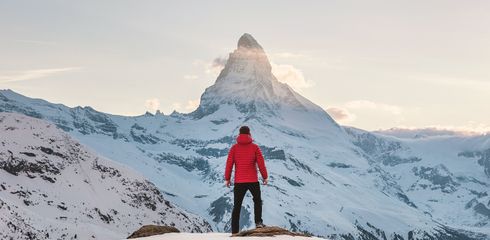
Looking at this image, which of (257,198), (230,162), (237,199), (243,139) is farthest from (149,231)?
(243,139)

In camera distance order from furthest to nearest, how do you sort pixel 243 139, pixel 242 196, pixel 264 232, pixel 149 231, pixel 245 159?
1. pixel 149 231
2. pixel 242 196
3. pixel 245 159
4. pixel 243 139
5. pixel 264 232

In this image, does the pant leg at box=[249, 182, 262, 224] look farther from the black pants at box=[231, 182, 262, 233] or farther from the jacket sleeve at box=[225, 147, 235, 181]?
the jacket sleeve at box=[225, 147, 235, 181]

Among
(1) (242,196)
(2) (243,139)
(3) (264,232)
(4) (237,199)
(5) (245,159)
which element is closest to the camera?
(3) (264,232)

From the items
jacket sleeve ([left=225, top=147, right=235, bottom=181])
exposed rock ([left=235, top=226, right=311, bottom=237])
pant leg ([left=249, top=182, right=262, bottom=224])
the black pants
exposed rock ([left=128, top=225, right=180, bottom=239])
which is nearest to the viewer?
exposed rock ([left=235, top=226, right=311, bottom=237])

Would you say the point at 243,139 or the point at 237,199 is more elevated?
the point at 243,139

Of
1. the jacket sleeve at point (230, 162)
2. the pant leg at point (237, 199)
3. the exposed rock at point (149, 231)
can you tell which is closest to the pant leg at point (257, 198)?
the pant leg at point (237, 199)

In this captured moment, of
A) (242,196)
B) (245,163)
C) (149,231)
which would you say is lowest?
(149,231)

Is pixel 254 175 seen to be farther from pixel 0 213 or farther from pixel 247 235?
pixel 0 213

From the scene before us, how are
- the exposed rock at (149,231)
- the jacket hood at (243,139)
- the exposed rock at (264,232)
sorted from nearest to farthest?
the exposed rock at (264,232) → the jacket hood at (243,139) → the exposed rock at (149,231)

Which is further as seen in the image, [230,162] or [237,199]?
[237,199]

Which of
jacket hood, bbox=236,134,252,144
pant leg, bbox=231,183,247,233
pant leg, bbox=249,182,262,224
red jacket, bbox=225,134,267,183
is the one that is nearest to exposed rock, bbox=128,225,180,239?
pant leg, bbox=231,183,247,233

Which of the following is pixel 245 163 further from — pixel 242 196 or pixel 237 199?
pixel 237 199

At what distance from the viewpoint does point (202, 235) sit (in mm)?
27609

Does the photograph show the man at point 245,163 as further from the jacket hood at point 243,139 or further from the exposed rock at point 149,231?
the exposed rock at point 149,231
